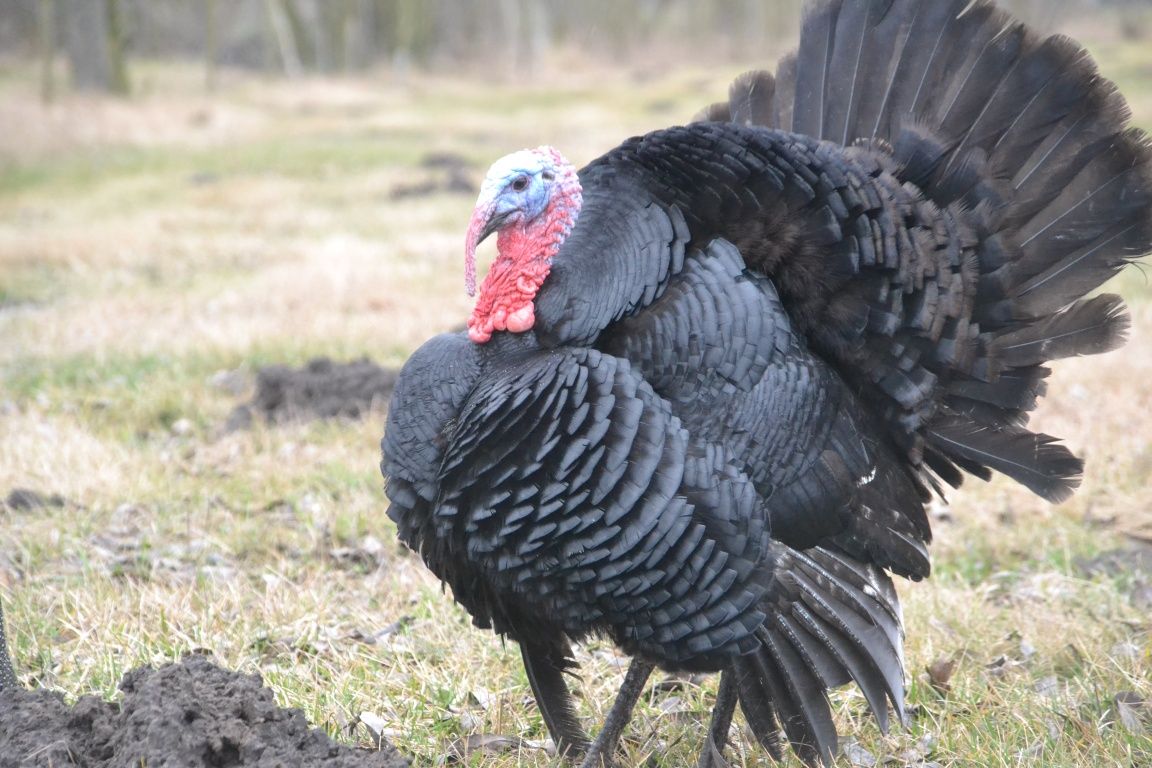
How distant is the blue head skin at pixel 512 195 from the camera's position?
3055 millimetres

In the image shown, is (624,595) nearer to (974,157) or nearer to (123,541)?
(974,157)

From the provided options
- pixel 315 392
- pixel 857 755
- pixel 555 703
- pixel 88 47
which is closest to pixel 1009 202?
pixel 857 755

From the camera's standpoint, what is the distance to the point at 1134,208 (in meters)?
3.30

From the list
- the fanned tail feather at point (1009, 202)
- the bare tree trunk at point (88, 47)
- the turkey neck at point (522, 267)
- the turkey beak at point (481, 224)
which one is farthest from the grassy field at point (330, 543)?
the bare tree trunk at point (88, 47)

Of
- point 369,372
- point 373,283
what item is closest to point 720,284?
point 369,372

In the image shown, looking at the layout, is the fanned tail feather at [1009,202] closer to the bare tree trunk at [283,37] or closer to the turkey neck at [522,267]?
the turkey neck at [522,267]

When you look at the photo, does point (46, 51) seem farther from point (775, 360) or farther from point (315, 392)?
point (775, 360)

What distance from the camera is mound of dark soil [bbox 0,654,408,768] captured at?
260 cm

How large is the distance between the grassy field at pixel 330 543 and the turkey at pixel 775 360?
1.60ft

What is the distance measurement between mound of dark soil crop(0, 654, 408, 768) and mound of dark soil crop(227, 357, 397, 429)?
333cm

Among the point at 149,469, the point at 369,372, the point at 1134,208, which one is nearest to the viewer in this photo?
the point at 1134,208

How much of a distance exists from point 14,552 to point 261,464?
1.36 m

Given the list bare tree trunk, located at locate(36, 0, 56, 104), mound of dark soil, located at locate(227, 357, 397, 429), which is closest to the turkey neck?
mound of dark soil, located at locate(227, 357, 397, 429)

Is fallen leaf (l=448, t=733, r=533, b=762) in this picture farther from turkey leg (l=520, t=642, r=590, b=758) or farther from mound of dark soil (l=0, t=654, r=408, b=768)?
mound of dark soil (l=0, t=654, r=408, b=768)
